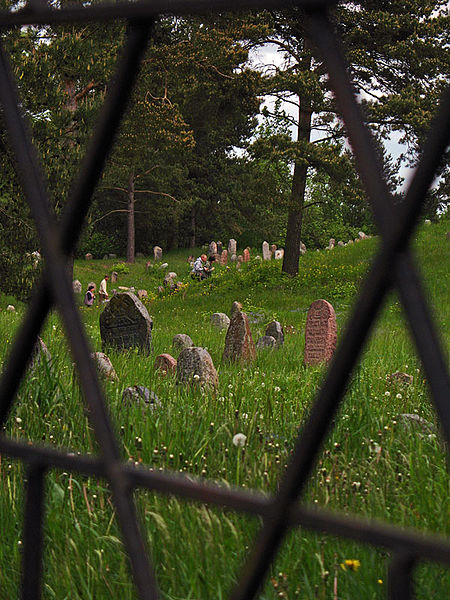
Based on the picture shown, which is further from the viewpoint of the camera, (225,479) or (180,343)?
(180,343)

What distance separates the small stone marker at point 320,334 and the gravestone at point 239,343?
0.55m

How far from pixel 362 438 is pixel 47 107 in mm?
6446

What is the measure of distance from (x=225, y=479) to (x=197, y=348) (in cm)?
245

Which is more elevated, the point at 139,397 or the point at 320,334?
the point at 320,334

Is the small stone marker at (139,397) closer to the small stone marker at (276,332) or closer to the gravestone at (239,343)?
the gravestone at (239,343)

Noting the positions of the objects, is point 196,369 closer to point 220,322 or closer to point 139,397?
point 139,397

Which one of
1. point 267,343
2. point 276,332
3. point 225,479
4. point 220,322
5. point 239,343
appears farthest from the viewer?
point 220,322

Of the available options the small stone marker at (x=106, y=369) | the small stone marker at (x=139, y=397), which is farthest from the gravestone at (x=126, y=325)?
the small stone marker at (x=139, y=397)

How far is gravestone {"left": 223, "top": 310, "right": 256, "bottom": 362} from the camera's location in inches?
263

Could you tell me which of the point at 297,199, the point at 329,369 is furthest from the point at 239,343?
the point at 297,199

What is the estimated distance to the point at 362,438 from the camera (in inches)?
125

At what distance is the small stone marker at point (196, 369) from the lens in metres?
4.65

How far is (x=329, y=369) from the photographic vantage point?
0.59 metres

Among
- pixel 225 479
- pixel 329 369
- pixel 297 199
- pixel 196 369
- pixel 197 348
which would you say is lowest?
pixel 225 479
